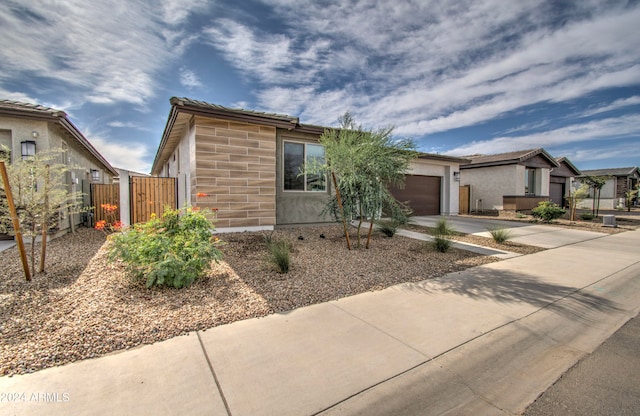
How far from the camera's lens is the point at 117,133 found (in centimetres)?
1622

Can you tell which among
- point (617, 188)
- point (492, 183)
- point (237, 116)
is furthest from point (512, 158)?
point (617, 188)

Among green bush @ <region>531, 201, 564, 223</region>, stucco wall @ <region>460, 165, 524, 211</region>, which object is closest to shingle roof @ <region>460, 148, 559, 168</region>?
stucco wall @ <region>460, 165, 524, 211</region>

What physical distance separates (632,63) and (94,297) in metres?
17.6

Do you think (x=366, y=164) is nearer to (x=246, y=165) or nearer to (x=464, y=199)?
(x=246, y=165)

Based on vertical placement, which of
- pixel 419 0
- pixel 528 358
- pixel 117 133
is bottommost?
pixel 528 358

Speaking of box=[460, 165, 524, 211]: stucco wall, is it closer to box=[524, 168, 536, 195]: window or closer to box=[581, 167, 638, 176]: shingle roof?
box=[524, 168, 536, 195]: window

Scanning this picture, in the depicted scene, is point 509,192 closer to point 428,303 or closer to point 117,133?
point 428,303

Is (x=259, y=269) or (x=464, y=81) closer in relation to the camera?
(x=259, y=269)

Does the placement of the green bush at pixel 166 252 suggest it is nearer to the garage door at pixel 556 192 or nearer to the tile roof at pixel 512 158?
the tile roof at pixel 512 158

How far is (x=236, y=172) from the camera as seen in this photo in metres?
7.96

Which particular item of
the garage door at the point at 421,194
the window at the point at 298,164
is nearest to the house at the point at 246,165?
the window at the point at 298,164

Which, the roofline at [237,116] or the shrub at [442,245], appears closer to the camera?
the shrub at [442,245]

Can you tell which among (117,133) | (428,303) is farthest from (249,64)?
(117,133)

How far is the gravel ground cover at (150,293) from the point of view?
2.62 meters
